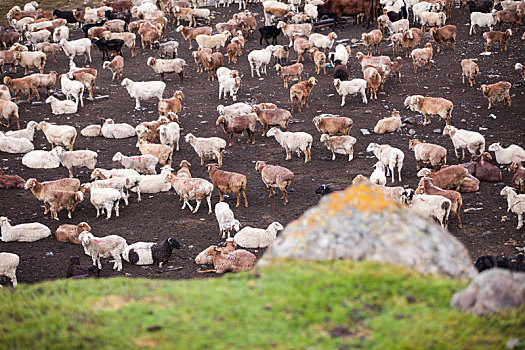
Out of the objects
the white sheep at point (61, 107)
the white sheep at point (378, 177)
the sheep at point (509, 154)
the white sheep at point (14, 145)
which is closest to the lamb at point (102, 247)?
the white sheep at point (378, 177)

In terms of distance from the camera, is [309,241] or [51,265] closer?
[309,241]

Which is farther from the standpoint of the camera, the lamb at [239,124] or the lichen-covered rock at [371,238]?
the lamb at [239,124]

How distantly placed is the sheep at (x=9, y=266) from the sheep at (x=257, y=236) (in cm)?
457

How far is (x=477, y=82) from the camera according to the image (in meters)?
23.8

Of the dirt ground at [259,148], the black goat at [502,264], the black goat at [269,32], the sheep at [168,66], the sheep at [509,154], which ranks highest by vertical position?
the black goat at [269,32]

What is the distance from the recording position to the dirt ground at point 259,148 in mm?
13938

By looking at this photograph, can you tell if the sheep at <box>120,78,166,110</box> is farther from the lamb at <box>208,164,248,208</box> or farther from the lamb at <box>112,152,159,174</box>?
the lamb at <box>208,164,248,208</box>

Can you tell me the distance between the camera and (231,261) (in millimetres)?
12391

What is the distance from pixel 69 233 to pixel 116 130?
725 centimetres

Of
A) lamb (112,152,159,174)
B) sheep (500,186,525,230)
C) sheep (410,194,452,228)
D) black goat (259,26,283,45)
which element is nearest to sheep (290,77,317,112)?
lamb (112,152,159,174)

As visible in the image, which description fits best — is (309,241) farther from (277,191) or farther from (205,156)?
(205,156)

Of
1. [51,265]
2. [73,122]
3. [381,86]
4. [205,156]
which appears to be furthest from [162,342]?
[381,86]

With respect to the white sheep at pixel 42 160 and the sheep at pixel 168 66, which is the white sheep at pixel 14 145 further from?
the sheep at pixel 168 66

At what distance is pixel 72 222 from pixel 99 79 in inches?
531
